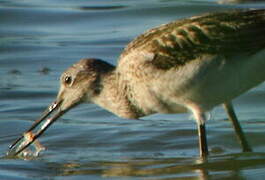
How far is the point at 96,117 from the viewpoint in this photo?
506 inches

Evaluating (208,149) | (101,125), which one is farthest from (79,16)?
(208,149)

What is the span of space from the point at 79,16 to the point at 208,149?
6942mm


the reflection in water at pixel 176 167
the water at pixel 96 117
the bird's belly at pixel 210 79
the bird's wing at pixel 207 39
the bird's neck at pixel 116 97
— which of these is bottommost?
the water at pixel 96 117

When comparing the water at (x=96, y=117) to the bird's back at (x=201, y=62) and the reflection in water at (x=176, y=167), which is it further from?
the bird's back at (x=201, y=62)

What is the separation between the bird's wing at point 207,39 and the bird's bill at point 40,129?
3.93 feet

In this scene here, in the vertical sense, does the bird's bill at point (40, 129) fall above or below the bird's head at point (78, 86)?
below

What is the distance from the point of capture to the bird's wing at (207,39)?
34.4ft

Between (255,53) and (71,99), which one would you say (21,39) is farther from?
(255,53)

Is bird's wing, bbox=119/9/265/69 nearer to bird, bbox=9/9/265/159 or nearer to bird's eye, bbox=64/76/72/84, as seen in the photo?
bird, bbox=9/9/265/159

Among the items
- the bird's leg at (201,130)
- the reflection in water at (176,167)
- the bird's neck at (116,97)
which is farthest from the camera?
the bird's neck at (116,97)

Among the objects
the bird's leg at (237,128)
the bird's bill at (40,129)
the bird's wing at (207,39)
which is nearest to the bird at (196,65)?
the bird's wing at (207,39)

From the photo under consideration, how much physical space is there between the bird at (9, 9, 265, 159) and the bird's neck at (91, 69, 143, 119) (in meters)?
0.02

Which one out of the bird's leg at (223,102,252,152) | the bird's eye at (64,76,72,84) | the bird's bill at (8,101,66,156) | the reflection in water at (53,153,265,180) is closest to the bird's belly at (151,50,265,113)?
the reflection in water at (53,153,265,180)

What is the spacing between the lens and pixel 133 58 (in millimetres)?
10703
